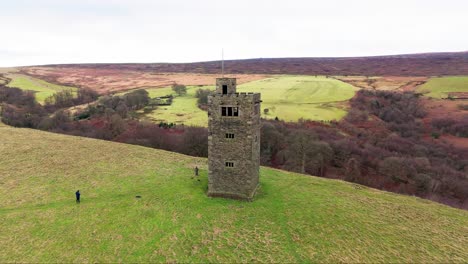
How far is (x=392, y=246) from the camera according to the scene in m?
26.2

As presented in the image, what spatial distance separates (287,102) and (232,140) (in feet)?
230

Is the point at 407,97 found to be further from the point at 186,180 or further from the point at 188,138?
the point at 186,180

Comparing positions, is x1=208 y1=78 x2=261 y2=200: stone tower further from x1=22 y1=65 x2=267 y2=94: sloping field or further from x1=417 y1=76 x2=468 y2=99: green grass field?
x1=417 y1=76 x2=468 y2=99: green grass field

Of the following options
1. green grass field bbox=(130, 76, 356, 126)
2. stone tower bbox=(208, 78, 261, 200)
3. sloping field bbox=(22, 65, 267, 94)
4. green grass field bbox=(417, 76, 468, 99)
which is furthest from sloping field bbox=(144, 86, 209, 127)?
green grass field bbox=(417, 76, 468, 99)

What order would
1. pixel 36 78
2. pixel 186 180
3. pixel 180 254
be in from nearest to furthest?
1. pixel 180 254
2. pixel 186 180
3. pixel 36 78

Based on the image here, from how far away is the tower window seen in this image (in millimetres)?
31325

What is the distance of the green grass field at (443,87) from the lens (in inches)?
4192

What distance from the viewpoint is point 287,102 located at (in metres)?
98.4

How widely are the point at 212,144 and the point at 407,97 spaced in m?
95.3

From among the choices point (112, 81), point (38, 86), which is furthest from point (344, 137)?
point (38, 86)

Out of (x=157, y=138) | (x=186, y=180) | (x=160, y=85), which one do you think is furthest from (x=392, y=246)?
(x=160, y=85)

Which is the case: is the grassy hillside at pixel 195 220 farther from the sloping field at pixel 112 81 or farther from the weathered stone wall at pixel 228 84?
the sloping field at pixel 112 81

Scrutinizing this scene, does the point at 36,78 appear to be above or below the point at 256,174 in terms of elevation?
above

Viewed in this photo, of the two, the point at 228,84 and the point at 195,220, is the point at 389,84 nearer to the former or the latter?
the point at 228,84
